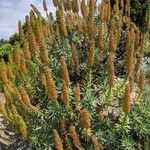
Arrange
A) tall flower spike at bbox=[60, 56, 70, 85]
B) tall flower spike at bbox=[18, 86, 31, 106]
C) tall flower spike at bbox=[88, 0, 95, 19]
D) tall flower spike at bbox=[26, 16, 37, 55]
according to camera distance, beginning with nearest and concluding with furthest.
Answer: tall flower spike at bbox=[60, 56, 70, 85] → tall flower spike at bbox=[18, 86, 31, 106] → tall flower spike at bbox=[26, 16, 37, 55] → tall flower spike at bbox=[88, 0, 95, 19]

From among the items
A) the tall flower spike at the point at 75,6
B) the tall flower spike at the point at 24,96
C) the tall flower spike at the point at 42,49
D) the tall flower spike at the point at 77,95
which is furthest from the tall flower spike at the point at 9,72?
the tall flower spike at the point at 77,95

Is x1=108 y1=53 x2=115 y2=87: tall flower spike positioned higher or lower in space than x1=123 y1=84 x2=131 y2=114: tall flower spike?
higher

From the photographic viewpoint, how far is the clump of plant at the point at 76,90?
24.5 feet

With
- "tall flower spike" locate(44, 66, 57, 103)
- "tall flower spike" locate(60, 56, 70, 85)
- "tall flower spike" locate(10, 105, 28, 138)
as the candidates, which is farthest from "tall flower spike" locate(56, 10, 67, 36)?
"tall flower spike" locate(10, 105, 28, 138)

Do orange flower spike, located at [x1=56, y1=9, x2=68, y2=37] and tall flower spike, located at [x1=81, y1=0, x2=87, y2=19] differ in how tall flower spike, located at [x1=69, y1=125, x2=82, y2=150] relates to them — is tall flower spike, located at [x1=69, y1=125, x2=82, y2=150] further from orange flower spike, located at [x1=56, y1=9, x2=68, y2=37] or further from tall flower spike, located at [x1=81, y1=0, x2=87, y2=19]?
tall flower spike, located at [x1=81, y1=0, x2=87, y2=19]

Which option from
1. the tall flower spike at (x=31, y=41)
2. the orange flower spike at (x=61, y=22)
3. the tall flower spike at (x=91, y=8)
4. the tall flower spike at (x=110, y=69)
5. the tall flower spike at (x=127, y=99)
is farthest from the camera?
the tall flower spike at (x=91, y=8)

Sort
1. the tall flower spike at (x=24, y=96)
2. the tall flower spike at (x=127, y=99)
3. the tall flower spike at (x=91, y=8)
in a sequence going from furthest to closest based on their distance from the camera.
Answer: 1. the tall flower spike at (x=91, y=8)
2. the tall flower spike at (x=24, y=96)
3. the tall flower spike at (x=127, y=99)

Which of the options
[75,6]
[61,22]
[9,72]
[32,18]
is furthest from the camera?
[75,6]

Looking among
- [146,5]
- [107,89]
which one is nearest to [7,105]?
[107,89]

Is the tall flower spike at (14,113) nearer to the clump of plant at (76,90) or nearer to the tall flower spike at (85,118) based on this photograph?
the clump of plant at (76,90)

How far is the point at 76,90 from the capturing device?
7.24 m

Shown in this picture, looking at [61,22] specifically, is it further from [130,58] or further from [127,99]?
[127,99]

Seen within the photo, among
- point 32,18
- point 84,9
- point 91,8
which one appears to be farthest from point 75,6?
point 32,18

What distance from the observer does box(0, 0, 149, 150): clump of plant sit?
747cm
